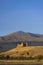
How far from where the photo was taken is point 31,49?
157ft

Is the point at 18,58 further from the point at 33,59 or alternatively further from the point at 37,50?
the point at 37,50

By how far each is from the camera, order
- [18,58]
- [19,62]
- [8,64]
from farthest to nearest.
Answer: [18,58], [19,62], [8,64]

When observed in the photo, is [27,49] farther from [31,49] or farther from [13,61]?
[13,61]

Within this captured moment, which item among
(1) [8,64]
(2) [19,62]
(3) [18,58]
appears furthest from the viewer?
(3) [18,58]

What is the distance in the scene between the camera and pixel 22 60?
40875mm

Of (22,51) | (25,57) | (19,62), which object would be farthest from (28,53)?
(19,62)

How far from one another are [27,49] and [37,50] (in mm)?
1772

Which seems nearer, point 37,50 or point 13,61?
point 13,61

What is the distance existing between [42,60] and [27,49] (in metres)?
7.80

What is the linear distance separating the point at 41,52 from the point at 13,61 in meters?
7.40

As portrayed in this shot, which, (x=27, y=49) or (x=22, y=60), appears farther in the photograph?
(x=27, y=49)

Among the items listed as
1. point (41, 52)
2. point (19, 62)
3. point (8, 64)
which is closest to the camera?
point (8, 64)

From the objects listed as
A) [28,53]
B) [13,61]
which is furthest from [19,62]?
[28,53]

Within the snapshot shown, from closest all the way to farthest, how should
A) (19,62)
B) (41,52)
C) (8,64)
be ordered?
1. (8,64)
2. (19,62)
3. (41,52)
